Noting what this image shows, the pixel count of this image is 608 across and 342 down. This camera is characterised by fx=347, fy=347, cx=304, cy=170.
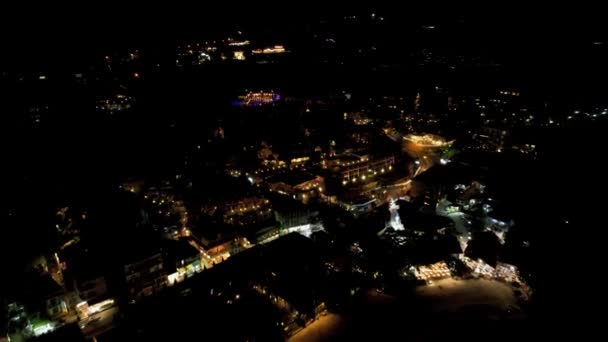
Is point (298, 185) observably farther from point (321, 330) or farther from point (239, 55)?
point (239, 55)

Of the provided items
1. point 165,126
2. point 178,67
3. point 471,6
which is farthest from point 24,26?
point 471,6

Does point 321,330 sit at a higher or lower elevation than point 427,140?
lower

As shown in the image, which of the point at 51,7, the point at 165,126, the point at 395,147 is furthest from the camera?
the point at 165,126

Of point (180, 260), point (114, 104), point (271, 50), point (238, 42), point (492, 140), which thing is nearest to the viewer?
point (180, 260)

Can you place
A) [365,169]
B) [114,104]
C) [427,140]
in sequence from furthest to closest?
[114,104]
[427,140]
[365,169]

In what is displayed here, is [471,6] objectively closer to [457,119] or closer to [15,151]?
[457,119]

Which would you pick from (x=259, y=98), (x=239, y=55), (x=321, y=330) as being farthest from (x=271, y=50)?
(x=321, y=330)

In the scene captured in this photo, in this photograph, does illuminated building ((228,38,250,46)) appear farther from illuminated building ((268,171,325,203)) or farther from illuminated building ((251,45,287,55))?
illuminated building ((268,171,325,203))
